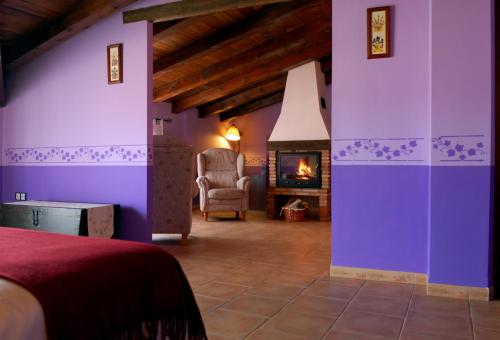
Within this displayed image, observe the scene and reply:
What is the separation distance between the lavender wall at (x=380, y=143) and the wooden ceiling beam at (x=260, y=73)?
2.86 meters

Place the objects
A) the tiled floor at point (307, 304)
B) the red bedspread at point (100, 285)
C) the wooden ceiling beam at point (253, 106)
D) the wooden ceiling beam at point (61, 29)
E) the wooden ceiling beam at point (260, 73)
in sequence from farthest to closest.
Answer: the wooden ceiling beam at point (253, 106)
the wooden ceiling beam at point (260, 73)
the wooden ceiling beam at point (61, 29)
the tiled floor at point (307, 304)
the red bedspread at point (100, 285)

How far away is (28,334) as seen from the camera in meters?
1.00

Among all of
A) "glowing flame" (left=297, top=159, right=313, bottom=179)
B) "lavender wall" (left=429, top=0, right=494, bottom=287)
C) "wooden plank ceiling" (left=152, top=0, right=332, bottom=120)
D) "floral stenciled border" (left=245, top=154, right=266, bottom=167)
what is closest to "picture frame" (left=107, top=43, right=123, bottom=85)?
"wooden plank ceiling" (left=152, top=0, right=332, bottom=120)

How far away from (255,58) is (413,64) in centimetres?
330

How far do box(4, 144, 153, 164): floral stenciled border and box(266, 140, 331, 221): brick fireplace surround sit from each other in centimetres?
334

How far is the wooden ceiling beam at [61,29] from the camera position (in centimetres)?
389

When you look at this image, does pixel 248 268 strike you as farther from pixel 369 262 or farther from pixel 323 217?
pixel 323 217

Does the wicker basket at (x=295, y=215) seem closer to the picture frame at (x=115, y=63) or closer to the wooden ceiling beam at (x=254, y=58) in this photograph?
the wooden ceiling beam at (x=254, y=58)

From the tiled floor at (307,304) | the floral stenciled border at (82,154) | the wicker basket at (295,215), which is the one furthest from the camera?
the wicker basket at (295,215)

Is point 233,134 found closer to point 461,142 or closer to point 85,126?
point 85,126

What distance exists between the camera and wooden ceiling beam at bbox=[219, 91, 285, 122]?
8.79 metres

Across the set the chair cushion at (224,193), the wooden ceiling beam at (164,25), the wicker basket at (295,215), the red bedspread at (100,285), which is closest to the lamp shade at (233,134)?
the chair cushion at (224,193)

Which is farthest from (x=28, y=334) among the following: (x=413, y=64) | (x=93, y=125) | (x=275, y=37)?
(x=275, y=37)

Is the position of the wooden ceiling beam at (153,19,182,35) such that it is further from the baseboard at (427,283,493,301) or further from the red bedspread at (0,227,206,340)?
the baseboard at (427,283,493,301)
